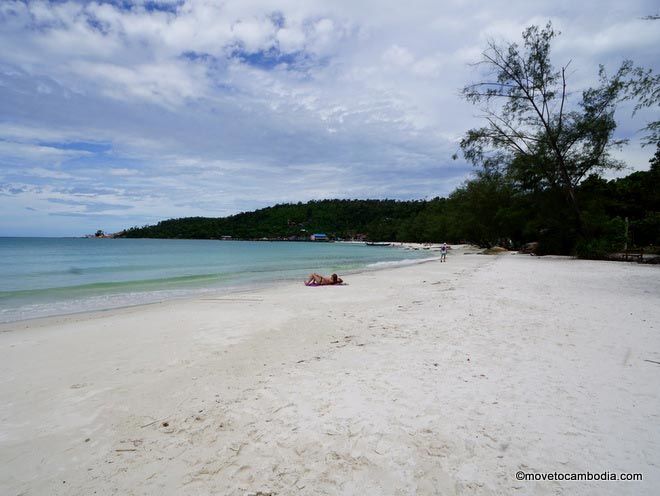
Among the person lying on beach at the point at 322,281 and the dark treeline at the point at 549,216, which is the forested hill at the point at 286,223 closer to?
the dark treeline at the point at 549,216

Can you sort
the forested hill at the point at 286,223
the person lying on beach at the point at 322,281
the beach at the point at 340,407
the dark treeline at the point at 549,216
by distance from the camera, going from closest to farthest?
the beach at the point at 340,407 → the person lying on beach at the point at 322,281 → the dark treeline at the point at 549,216 → the forested hill at the point at 286,223

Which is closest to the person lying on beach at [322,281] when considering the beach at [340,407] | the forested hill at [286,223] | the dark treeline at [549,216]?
the beach at [340,407]

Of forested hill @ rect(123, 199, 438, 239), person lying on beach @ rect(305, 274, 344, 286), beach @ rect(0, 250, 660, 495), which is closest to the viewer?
beach @ rect(0, 250, 660, 495)

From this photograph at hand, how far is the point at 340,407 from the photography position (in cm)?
360

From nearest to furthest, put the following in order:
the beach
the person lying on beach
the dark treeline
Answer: the beach → the person lying on beach → the dark treeline

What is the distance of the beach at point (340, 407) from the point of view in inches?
104

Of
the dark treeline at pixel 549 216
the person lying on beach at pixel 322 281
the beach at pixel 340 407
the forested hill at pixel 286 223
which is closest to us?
the beach at pixel 340 407

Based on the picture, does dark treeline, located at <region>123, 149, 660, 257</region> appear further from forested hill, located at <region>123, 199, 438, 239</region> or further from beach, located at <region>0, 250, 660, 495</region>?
forested hill, located at <region>123, 199, 438, 239</region>

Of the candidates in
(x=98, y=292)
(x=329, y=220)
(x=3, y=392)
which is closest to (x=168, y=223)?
(x=329, y=220)

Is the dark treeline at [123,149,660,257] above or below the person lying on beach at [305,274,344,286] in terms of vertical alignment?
above

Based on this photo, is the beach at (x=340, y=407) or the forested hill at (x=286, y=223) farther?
the forested hill at (x=286, y=223)

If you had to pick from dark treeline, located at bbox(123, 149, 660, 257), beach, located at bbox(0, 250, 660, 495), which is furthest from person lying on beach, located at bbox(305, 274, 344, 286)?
dark treeline, located at bbox(123, 149, 660, 257)

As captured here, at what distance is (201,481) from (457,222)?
59.6m

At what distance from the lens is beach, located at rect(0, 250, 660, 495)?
2645 mm
